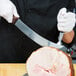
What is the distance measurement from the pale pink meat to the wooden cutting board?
0.07 metres

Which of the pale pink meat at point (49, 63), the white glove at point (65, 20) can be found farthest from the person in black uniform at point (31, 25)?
the pale pink meat at point (49, 63)

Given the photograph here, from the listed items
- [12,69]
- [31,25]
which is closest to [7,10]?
[31,25]

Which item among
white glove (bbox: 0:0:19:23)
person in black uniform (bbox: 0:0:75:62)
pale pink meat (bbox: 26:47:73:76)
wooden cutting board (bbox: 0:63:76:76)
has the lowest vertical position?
wooden cutting board (bbox: 0:63:76:76)

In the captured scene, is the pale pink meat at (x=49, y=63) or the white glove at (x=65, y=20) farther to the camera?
the white glove at (x=65, y=20)

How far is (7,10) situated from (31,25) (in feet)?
0.50

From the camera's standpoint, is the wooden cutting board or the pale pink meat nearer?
the pale pink meat

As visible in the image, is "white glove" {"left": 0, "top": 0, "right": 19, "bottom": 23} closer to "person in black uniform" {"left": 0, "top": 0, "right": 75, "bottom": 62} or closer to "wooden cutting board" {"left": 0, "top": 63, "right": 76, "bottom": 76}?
A: "person in black uniform" {"left": 0, "top": 0, "right": 75, "bottom": 62}

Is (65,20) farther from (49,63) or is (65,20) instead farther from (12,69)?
(12,69)

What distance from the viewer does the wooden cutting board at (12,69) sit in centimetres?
103

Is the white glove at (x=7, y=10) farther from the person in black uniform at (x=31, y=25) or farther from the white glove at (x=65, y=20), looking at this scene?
the white glove at (x=65, y=20)

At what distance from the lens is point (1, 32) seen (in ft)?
3.55

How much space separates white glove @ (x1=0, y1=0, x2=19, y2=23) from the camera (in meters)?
0.99

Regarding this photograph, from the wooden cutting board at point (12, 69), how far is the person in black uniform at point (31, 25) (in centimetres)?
8

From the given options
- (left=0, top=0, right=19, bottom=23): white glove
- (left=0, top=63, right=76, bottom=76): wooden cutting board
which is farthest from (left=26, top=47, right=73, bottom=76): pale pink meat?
(left=0, top=0, right=19, bottom=23): white glove
